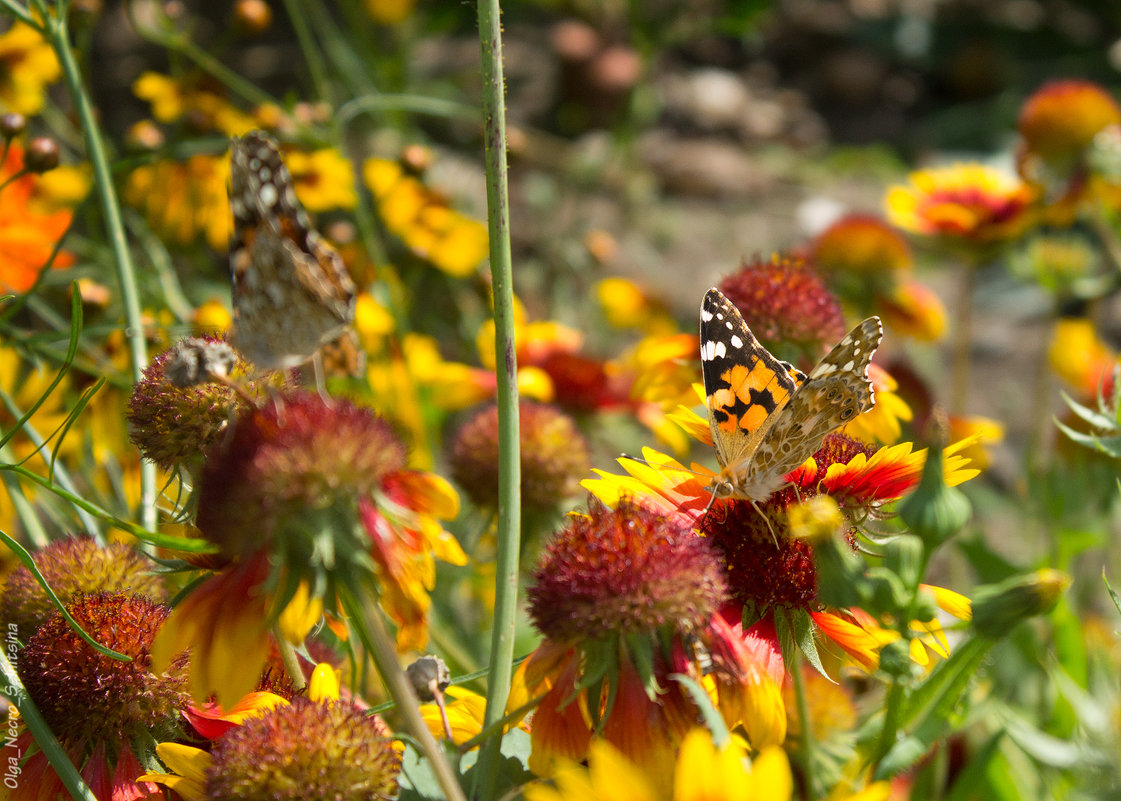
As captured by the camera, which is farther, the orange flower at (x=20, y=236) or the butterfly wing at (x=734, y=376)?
the orange flower at (x=20, y=236)

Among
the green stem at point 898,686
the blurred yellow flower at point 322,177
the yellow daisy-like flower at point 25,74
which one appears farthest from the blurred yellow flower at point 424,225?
the green stem at point 898,686

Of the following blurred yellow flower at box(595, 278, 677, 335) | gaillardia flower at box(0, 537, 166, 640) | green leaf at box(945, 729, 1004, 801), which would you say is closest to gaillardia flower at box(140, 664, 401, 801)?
gaillardia flower at box(0, 537, 166, 640)

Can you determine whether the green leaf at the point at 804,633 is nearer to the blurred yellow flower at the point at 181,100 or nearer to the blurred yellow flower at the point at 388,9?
the blurred yellow flower at the point at 181,100

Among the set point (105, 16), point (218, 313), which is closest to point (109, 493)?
point (218, 313)

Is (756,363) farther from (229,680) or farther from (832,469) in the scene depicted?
(229,680)

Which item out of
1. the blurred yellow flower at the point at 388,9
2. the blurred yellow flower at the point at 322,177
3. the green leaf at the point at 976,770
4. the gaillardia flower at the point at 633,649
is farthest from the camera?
the blurred yellow flower at the point at 388,9

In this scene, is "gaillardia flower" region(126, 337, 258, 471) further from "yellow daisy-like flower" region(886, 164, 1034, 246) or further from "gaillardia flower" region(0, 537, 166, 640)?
"yellow daisy-like flower" region(886, 164, 1034, 246)
